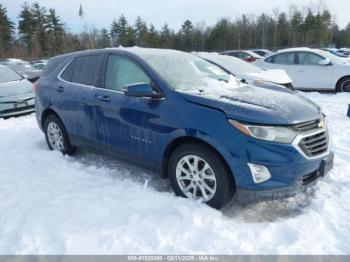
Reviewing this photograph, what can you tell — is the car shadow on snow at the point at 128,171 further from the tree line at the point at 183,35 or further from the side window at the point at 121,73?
the tree line at the point at 183,35

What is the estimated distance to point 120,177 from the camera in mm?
4387

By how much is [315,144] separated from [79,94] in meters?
3.15

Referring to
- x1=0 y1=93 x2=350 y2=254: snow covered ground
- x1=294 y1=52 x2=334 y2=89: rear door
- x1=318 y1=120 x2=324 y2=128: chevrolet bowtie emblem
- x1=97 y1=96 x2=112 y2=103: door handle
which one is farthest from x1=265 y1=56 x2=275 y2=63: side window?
x1=97 y1=96 x2=112 y2=103: door handle

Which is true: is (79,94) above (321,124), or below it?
above

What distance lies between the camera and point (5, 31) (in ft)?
185

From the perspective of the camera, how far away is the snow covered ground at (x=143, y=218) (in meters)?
2.90

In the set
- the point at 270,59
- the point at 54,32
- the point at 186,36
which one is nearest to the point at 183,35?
the point at 186,36

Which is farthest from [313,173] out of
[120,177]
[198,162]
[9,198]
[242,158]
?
[9,198]

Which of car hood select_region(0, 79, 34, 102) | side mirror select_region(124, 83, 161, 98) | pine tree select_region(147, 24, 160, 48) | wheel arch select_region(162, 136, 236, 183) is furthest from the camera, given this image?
pine tree select_region(147, 24, 160, 48)

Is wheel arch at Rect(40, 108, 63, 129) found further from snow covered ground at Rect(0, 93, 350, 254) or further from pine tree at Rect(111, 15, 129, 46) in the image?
pine tree at Rect(111, 15, 129, 46)

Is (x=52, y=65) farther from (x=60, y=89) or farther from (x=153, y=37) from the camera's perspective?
(x=153, y=37)

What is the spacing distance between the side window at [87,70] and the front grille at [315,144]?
9.18ft

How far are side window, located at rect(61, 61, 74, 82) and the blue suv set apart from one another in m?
0.18

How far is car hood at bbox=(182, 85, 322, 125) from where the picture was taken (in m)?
3.12
